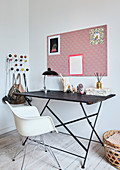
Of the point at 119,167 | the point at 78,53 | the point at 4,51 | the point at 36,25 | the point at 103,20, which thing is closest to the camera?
the point at 119,167

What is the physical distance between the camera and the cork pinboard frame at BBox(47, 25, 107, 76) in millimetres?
2332

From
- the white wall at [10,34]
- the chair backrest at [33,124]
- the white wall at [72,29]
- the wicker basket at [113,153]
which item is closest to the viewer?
the chair backrest at [33,124]

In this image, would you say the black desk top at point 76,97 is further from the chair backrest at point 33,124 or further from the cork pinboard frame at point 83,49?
the cork pinboard frame at point 83,49

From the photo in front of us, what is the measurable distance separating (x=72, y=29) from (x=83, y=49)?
16.2 inches

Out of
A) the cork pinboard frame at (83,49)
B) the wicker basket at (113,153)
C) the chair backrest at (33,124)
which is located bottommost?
the wicker basket at (113,153)

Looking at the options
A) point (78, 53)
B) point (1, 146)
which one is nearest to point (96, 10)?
point (78, 53)

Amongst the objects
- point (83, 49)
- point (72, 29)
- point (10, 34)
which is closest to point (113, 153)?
point (83, 49)

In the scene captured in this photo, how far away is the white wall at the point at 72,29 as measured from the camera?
2.22 m

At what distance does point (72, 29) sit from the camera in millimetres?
2611

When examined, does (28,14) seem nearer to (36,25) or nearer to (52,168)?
(36,25)

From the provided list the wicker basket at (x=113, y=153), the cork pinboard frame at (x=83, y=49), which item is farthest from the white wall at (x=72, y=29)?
the wicker basket at (x=113, y=153)

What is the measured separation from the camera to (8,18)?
2844 mm

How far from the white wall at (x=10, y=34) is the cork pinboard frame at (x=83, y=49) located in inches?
23.4

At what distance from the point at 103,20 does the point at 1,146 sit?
2.43 m
